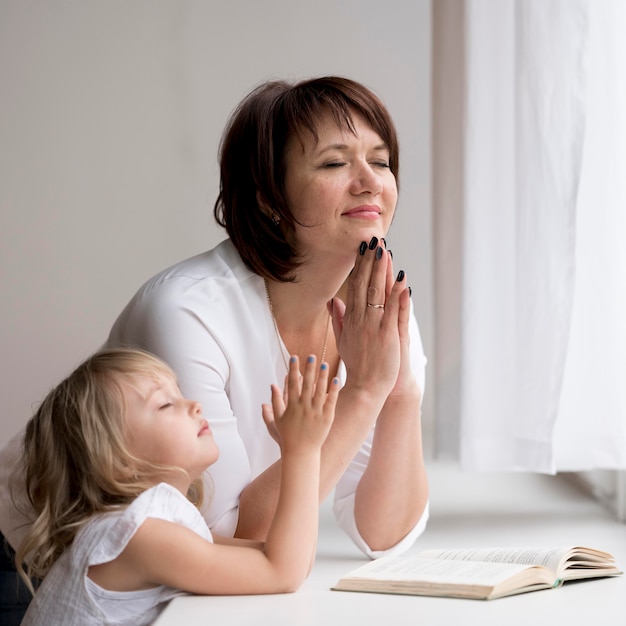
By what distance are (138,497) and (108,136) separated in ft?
8.19

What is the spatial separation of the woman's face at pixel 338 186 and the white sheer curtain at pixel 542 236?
448mm

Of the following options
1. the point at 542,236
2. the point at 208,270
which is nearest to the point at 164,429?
the point at 208,270

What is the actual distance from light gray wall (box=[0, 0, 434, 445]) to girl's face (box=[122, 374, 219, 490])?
86.7 inches

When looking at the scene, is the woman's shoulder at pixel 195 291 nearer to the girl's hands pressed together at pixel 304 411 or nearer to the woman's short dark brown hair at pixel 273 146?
the woman's short dark brown hair at pixel 273 146

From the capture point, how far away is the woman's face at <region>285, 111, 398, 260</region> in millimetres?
1552

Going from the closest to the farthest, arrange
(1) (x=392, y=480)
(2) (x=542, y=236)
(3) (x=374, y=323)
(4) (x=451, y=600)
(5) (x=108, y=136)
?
(4) (x=451, y=600) → (3) (x=374, y=323) → (1) (x=392, y=480) → (2) (x=542, y=236) → (5) (x=108, y=136)

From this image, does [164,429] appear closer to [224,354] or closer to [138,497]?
[138,497]

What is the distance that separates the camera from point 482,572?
114 centimetres

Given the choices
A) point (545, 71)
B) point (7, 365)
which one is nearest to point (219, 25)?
point (7, 365)

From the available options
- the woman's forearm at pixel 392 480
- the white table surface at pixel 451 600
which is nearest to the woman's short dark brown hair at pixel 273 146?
the woman's forearm at pixel 392 480

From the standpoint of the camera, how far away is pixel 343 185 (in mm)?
1553

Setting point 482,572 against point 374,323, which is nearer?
point 482,572

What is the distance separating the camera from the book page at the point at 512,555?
119 cm

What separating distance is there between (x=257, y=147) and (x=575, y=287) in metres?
0.69
